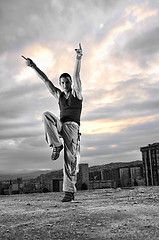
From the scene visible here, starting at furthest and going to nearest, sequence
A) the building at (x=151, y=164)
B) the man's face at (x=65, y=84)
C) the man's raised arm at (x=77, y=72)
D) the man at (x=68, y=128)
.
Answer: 1. the building at (x=151, y=164)
2. the man's face at (x=65, y=84)
3. the man's raised arm at (x=77, y=72)
4. the man at (x=68, y=128)

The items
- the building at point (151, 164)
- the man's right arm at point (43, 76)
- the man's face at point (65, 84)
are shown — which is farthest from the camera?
the building at point (151, 164)

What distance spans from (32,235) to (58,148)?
2873 millimetres

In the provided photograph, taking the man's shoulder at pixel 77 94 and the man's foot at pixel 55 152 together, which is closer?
the man's foot at pixel 55 152

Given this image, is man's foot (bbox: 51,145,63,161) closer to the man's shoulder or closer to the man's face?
the man's shoulder

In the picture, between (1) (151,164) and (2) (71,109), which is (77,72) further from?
(1) (151,164)

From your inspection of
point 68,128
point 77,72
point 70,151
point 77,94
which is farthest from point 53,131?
point 77,72

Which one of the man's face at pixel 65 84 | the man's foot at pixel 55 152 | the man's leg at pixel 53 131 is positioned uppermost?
the man's face at pixel 65 84

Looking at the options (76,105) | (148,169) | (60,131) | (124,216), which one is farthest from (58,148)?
(148,169)

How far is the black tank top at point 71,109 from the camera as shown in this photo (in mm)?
5695

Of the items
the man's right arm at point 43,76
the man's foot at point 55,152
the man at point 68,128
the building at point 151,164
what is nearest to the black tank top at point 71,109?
the man at point 68,128

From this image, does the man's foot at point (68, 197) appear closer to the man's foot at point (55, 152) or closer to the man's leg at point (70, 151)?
the man's leg at point (70, 151)

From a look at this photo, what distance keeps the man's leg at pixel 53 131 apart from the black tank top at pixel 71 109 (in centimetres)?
19

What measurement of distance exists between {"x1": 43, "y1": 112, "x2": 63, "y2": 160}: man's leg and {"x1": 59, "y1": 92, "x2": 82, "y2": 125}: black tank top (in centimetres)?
19

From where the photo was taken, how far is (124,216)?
352 cm
